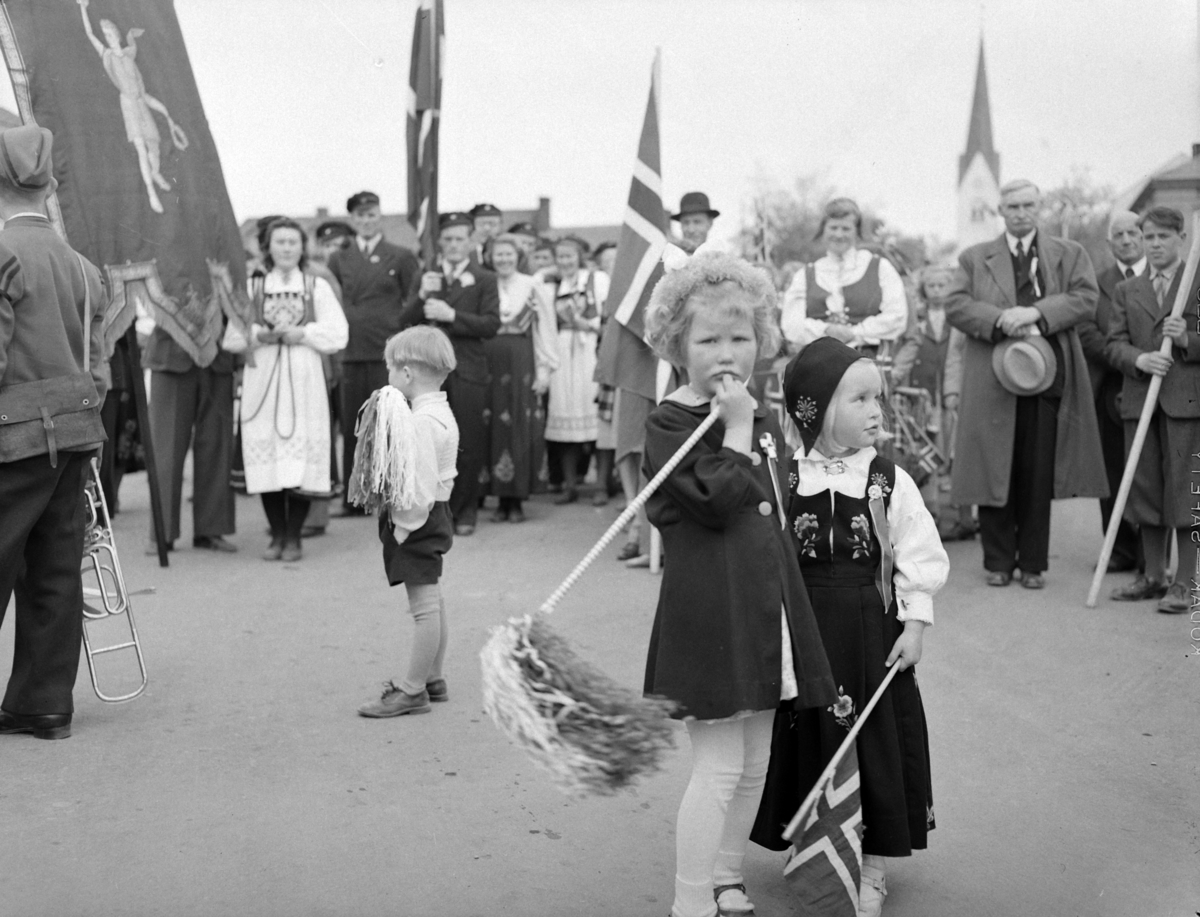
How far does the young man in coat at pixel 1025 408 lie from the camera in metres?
7.77

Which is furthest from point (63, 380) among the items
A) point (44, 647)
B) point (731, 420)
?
point (731, 420)

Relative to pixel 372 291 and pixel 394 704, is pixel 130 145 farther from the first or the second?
pixel 394 704

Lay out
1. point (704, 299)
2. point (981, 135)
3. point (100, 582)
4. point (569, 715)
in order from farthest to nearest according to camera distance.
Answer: point (981, 135), point (100, 582), point (704, 299), point (569, 715)

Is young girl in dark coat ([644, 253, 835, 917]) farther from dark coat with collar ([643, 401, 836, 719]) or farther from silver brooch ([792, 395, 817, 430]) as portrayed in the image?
silver brooch ([792, 395, 817, 430])

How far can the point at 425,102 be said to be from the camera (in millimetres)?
6824

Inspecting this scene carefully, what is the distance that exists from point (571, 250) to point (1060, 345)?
501 cm

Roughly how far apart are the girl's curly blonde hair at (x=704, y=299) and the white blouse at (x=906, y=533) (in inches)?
15.6

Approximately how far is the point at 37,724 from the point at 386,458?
5.24 ft

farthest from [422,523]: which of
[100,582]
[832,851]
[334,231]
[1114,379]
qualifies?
[334,231]

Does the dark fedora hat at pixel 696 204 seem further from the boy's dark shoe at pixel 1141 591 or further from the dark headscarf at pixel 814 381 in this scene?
the dark headscarf at pixel 814 381

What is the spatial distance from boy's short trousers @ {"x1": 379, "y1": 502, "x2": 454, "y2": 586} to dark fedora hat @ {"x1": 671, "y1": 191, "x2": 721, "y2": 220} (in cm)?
358

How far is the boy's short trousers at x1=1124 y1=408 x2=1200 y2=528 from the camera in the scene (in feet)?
23.7

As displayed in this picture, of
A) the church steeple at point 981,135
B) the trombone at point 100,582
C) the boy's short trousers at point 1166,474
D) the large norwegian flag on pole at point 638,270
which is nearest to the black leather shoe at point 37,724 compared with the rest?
the trombone at point 100,582

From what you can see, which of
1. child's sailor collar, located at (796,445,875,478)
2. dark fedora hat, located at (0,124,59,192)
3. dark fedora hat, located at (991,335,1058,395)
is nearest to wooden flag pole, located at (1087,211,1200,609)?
dark fedora hat, located at (991,335,1058,395)
